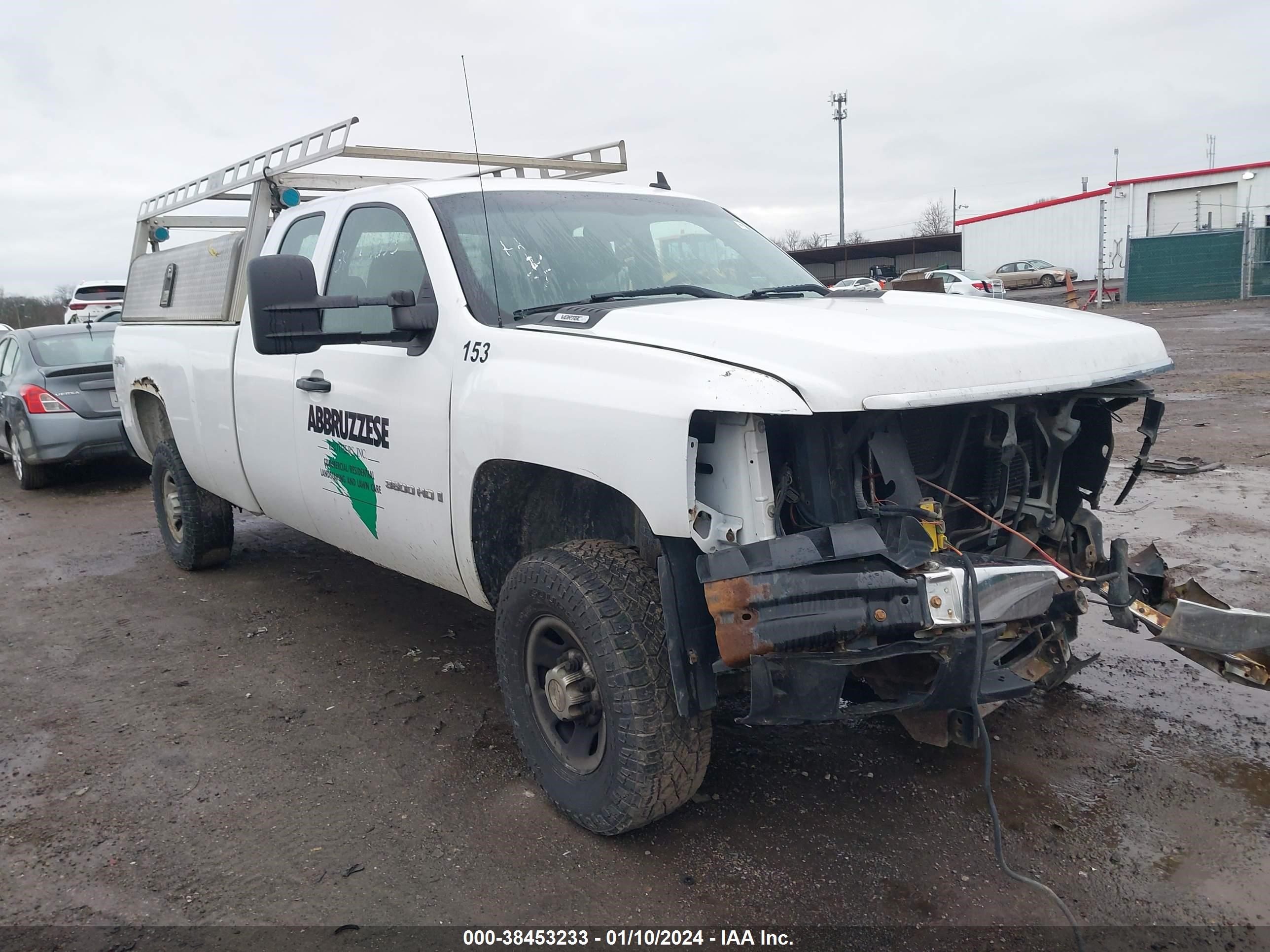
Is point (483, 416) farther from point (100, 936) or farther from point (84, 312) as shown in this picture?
point (84, 312)

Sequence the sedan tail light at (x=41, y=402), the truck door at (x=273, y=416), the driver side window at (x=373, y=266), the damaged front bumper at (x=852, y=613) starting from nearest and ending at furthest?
the damaged front bumper at (x=852, y=613)
the driver side window at (x=373, y=266)
the truck door at (x=273, y=416)
the sedan tail light at (x=41, y=402)

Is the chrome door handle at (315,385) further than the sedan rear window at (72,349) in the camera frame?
No

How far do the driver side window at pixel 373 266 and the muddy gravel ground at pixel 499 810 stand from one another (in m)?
1.59

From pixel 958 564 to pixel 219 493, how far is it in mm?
4222

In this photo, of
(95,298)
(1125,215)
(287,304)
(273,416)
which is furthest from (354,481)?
(1125,215)

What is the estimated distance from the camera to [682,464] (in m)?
2.53

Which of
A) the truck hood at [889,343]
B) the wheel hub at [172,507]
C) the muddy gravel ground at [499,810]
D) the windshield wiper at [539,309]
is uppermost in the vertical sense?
the windshield wiper at [539,309]

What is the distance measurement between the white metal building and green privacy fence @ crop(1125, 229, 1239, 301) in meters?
4.39

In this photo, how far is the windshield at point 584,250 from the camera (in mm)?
3500

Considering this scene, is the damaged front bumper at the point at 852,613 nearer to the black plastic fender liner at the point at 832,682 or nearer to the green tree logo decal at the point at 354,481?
the black plastic fender liner at the point at 832,682

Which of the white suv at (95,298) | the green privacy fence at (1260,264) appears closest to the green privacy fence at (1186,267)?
the green privacy fence at (1260,264)

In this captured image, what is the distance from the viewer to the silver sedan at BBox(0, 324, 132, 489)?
8719 millimetres

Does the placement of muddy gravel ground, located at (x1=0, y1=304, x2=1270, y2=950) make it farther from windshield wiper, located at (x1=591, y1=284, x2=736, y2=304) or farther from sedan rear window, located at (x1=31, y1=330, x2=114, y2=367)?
sedan rear window, located at (x1=31, y1=330, x2=114, y2=367)

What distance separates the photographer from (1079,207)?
39.8 meters
